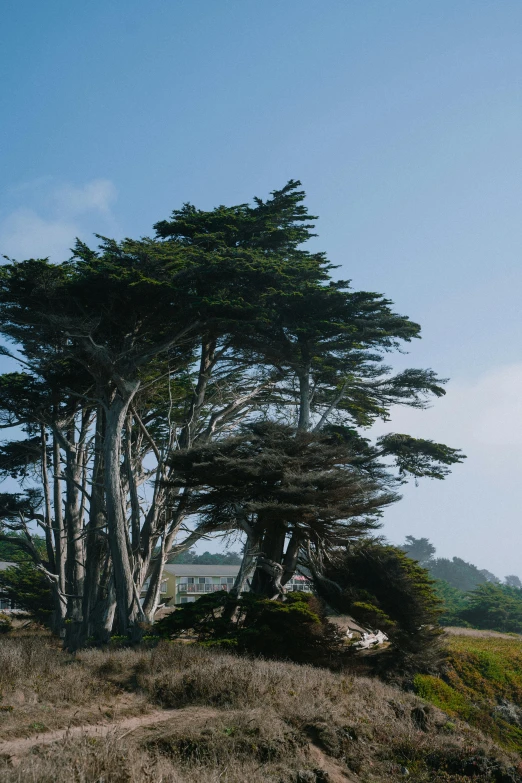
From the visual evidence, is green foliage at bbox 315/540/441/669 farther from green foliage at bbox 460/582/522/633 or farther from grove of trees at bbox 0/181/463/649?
green foliage at bbox 460/582/522/633

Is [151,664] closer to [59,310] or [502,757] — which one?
[502,757]

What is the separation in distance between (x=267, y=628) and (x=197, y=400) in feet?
31.1

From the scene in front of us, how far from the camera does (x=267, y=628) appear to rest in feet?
51.5

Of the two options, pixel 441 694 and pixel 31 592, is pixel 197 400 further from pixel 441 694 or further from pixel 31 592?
pixel 31 592

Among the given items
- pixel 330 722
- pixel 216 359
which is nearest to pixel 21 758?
pixel 330 722

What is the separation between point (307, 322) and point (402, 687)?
1100 centimetres

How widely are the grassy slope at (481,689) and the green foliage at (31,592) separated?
878 inches

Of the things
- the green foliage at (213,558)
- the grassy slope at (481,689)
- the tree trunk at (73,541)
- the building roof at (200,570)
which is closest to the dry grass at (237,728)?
the grassy slope at (481,689)

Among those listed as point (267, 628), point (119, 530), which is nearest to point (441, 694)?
point (267, 628)

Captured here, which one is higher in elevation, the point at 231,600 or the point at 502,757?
the point at 231,600

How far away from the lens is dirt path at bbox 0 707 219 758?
826 cm

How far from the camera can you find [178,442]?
75.2 ft

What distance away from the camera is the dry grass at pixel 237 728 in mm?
7984

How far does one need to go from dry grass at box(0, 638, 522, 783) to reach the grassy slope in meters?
3.68
